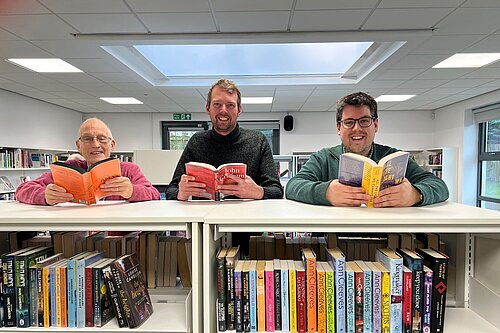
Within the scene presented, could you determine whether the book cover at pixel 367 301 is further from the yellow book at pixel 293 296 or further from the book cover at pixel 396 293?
the yellow book at pixel 293 296

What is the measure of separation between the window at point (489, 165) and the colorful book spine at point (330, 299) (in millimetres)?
6213

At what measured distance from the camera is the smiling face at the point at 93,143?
5.16 feet

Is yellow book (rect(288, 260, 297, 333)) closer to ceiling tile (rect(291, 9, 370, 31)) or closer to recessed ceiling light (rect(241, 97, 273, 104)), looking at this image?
ceiling tile (rect(291, 9, 370, 31))

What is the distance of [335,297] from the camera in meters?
0.93

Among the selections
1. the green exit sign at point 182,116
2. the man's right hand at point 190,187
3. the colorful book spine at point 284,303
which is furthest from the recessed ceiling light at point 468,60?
the green exit sign at point 182,116

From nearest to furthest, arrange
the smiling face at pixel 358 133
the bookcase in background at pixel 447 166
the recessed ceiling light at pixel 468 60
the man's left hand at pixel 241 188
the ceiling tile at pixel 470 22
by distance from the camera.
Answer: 1. the man's left hand at pixel 241 188
2. the smiling face at pixel 358 133
3. the ceiling tile at pixel 470 22
4. the recessed ceiling light at pixel 468 60
5. the bookcase in background at pixel 447 166

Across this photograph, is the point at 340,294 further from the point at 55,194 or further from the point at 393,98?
the point at 393,98

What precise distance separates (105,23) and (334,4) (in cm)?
197

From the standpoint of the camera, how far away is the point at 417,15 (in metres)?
2.68

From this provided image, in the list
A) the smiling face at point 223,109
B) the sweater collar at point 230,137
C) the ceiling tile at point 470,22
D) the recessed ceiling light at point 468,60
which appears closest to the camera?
the smiling face at point 223,109

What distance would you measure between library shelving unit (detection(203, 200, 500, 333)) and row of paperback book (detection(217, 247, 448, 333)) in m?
0.07

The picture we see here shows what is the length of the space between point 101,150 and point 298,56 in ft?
12.7

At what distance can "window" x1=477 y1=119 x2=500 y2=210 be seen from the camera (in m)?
5.73

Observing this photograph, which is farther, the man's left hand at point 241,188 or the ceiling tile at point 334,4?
the ceiling tile at point 334,4
